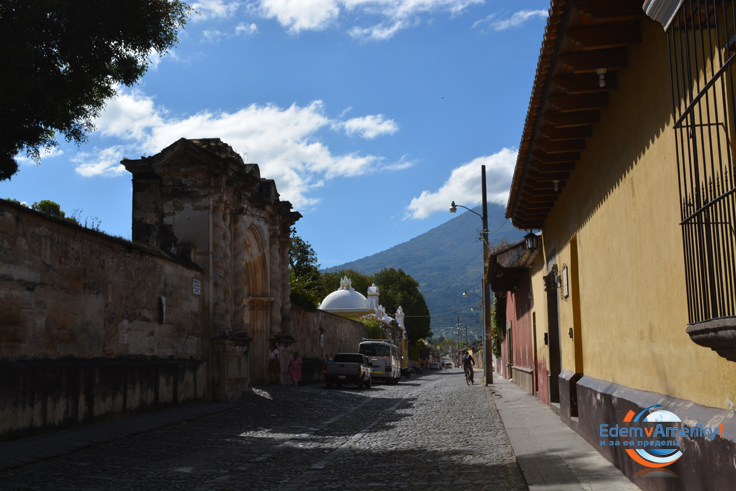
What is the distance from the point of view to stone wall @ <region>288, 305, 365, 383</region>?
31188mm

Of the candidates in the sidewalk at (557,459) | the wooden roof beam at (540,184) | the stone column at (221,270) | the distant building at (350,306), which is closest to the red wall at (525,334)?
the sidewalk at (557,459)

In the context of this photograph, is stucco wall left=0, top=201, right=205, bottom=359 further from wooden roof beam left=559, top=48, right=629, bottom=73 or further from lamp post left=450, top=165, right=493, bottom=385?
lamp post left=450, top=165, right=493, bottom=385

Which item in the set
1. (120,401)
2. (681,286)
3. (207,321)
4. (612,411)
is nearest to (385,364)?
(207,321)

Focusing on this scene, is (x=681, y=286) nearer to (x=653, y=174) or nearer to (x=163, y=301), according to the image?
(x=653, y=174)

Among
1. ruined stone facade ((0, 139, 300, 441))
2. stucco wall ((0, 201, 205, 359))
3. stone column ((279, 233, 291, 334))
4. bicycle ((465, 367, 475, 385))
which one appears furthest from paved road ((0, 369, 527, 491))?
bicycle ((465, 367, 475, 385))

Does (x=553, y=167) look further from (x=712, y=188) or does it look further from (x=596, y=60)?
(x=712, y=188)

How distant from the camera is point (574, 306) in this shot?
1118 cm

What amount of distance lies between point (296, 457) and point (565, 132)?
18.4ft

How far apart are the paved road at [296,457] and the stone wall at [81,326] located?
4.36ft

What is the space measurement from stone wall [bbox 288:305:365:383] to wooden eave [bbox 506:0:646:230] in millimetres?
17747

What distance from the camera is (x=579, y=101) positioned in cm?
789

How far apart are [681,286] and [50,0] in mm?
12709

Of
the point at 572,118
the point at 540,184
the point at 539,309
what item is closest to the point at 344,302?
the point at 539,309

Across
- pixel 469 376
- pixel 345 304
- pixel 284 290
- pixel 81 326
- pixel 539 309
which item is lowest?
pixel 469 376
